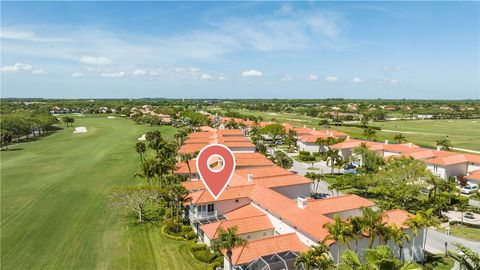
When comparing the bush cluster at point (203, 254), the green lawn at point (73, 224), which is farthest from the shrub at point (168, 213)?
the bush cluster at point (203, 254)

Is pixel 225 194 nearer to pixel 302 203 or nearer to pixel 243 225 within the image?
pixel 243 225

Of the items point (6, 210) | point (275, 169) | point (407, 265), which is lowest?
point (6, 210)

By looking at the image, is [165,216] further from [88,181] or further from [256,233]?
[88,181]

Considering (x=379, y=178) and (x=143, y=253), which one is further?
(x=379, y=178)

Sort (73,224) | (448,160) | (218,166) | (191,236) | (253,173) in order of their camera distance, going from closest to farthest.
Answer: (218,166)
(191,236)
(73,224)
(253,173)
(448,160)

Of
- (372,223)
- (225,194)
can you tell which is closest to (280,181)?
(225,194)

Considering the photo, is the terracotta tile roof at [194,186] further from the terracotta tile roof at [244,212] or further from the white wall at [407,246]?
the white wall at [407,246]

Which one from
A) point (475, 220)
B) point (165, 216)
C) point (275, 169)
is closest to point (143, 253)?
point (165, 216)
